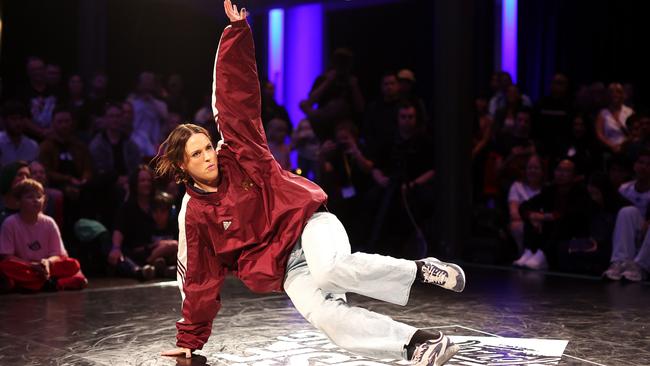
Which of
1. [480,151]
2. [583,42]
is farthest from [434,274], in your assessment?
[583,42]

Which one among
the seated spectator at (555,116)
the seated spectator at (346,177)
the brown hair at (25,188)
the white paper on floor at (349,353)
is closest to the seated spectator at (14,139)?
the brown hair at (25,188)

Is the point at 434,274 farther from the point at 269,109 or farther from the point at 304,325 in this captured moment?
the point at 269,109

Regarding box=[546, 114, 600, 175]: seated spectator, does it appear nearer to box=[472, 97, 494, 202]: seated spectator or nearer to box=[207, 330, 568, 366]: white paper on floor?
box=[472, 97, 494, 202]: seated spectator

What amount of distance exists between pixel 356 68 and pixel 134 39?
2705 millimetres

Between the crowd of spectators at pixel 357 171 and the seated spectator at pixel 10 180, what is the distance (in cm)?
1

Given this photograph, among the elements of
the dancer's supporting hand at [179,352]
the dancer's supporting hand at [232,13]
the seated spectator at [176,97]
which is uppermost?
the dancer's supporting hand at [232,13]

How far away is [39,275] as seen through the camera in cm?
626

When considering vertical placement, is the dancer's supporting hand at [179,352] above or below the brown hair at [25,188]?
below

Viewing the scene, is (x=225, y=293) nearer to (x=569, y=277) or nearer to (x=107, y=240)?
(x=107, y=240)

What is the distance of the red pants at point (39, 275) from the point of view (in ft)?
20.3

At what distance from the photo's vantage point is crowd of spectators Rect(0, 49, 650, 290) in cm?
698

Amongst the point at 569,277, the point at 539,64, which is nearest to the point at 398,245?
the point at 569,277

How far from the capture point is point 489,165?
8.48 meters

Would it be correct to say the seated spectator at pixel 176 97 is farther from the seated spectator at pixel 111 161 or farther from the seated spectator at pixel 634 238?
the seated spectator at pixel 634 238
